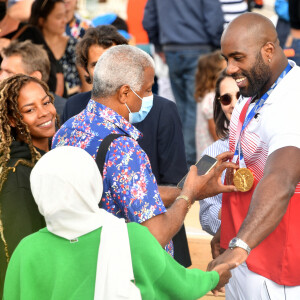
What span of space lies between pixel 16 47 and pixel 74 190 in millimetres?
3364

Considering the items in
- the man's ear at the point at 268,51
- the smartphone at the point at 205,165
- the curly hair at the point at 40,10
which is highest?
the man's ear at the point at 268,51

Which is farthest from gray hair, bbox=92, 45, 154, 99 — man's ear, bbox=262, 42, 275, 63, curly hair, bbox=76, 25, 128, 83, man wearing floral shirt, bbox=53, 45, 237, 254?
curly hair, bbox=76, 25, 128, 83

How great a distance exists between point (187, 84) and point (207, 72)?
80 cm

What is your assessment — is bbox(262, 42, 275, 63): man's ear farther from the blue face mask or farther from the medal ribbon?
the blue face mask

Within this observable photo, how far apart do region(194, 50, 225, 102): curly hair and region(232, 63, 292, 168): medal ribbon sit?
374 cm

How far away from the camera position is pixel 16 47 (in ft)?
19.1

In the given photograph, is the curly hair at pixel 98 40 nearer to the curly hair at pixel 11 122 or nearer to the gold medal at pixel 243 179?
the curly hair at pixel 11 122

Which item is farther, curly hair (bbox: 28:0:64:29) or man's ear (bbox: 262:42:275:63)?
curly hair (bbox: 28:0:64:29)

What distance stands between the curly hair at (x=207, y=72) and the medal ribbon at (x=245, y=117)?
3.74 m

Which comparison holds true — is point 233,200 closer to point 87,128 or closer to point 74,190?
point 87,128

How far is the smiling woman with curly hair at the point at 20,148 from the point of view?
3.67 m

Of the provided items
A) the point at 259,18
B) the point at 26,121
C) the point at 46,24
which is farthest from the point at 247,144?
the point at 46,24

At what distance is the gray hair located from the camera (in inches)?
134

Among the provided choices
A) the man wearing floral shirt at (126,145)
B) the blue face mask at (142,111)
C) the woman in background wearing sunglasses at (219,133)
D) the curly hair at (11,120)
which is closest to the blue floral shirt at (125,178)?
the man wearing floral shirt at (126,145)
